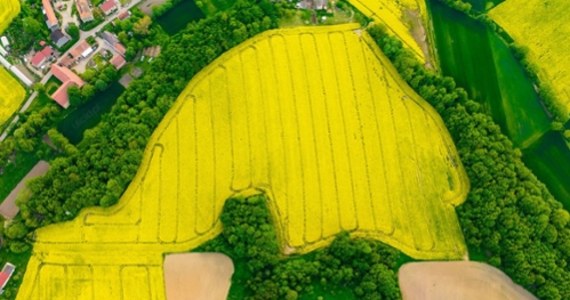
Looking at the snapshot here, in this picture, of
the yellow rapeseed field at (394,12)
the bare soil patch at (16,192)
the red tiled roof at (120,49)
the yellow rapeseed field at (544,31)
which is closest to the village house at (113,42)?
the red tiled roof at (120,49)

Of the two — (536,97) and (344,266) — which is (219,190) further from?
(536,97)

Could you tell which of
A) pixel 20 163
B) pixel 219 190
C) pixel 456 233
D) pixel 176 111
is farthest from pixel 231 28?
pixel 456 233

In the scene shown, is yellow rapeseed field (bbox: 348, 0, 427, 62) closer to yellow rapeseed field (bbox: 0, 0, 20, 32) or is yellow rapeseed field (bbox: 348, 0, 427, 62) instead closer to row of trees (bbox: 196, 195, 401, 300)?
row of trees (bbox: 196, 195, 401, 300)

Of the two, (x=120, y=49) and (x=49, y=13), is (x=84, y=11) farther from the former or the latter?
(x=120, y=49)

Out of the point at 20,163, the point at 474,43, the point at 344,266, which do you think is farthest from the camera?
the point at 474,43

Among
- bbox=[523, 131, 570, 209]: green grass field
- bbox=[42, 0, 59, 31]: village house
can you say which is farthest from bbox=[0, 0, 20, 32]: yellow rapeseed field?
bbox=[523, 131, 570, 209]: green grass field
